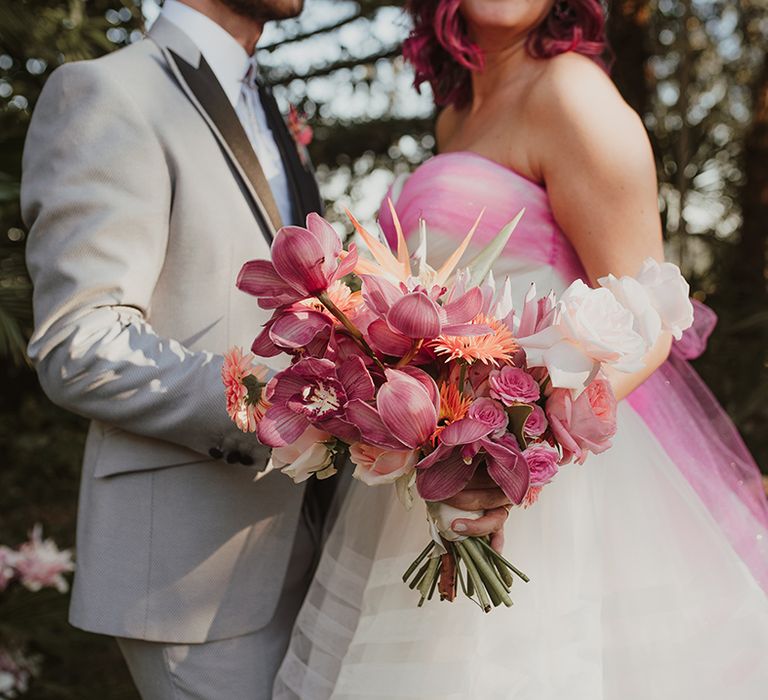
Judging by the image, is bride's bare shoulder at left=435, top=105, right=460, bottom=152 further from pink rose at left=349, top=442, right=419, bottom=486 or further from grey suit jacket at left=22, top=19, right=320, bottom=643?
pink rose at left=349, top=442, right=419, bottom=486

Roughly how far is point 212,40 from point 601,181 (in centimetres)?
96

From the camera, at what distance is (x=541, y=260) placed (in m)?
1.99

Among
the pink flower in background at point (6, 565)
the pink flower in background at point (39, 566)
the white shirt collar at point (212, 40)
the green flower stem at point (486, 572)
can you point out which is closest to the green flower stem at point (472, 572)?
the green flower stem at point (486, 572)

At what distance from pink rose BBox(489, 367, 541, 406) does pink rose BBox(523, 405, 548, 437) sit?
3cm

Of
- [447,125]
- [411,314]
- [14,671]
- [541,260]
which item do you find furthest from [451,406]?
[14,671]

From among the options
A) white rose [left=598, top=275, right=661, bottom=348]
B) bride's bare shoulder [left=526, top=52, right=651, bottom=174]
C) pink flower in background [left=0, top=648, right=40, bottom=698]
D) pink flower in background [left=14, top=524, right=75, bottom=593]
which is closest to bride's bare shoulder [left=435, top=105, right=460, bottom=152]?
bride's bare shoulder [left=526, top=52, right=651, bottom=174]

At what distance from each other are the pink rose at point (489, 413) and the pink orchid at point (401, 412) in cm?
6

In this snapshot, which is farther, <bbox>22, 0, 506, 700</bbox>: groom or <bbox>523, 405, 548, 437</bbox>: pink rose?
<bbox>22, 0, 506, 700</bbox>: groom

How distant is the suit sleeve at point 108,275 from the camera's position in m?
1.81

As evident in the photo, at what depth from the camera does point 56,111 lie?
192 cm

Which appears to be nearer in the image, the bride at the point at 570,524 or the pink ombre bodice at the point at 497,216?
the bride at the point at 570,524

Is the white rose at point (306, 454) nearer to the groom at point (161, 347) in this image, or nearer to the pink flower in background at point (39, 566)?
the groom at point (161, 347)

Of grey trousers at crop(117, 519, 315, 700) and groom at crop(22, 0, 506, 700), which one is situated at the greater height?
groom at crop(22, 0, 506, 700)

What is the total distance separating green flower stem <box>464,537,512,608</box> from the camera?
147cm
